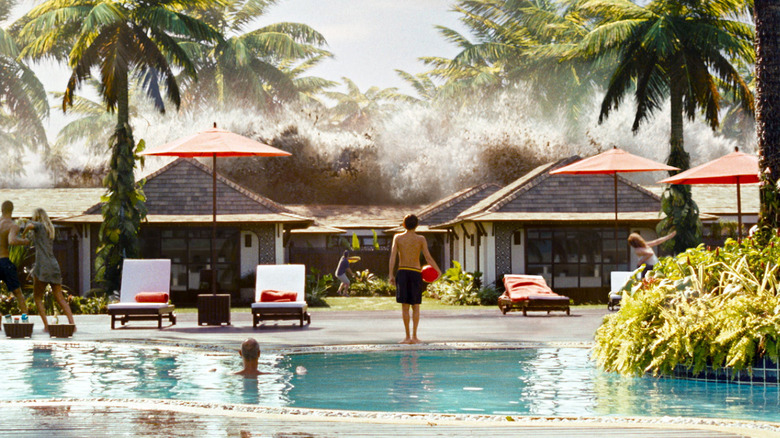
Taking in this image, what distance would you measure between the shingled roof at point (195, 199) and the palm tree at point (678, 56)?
32.9 ft

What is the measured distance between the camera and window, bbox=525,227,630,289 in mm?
29953

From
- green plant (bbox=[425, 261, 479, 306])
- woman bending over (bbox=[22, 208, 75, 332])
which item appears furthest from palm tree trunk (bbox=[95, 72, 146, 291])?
woman bending over (bbox=[22, 208, 75, 332])

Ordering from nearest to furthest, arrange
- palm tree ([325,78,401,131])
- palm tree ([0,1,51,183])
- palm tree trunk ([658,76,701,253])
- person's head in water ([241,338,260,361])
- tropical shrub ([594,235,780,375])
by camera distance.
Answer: tropical shrub ([594,235,780,375]) → person's head in water ([241,338,260,361]) → palm tree trunk ([658,76,701,253]) → palm tree ([0,1,51,183]) → palm tree ([325,78,401,131])

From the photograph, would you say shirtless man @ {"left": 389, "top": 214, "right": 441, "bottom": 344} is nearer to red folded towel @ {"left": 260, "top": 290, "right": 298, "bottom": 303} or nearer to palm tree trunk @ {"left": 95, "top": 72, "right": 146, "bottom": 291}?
red folded towel @ {"left": 260, "top": 290, "right": 298, "bottom": 303}

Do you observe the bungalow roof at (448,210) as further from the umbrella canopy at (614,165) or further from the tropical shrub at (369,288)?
the umbrella canopy at (614,165)

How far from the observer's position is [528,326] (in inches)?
713

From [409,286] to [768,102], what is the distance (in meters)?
→ 5.15

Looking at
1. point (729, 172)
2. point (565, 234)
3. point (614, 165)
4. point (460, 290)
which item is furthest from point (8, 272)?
point (565, 234)

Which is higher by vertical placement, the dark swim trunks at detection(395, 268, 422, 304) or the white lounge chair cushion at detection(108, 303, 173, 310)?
the dark swim trunks at detection(395, 268, 422, 304)

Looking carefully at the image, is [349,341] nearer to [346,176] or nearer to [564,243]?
[564,243]

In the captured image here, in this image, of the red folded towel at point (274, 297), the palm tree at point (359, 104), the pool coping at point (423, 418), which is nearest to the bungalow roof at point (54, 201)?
the red folded towel at point (274, 297)

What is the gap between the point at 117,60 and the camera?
2727 centimetres

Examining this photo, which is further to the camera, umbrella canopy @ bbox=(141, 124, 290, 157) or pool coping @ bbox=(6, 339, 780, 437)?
umbrella canopy @ bbox=(141, 124, 290, 157)

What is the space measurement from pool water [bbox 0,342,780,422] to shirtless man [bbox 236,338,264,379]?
133 mm
